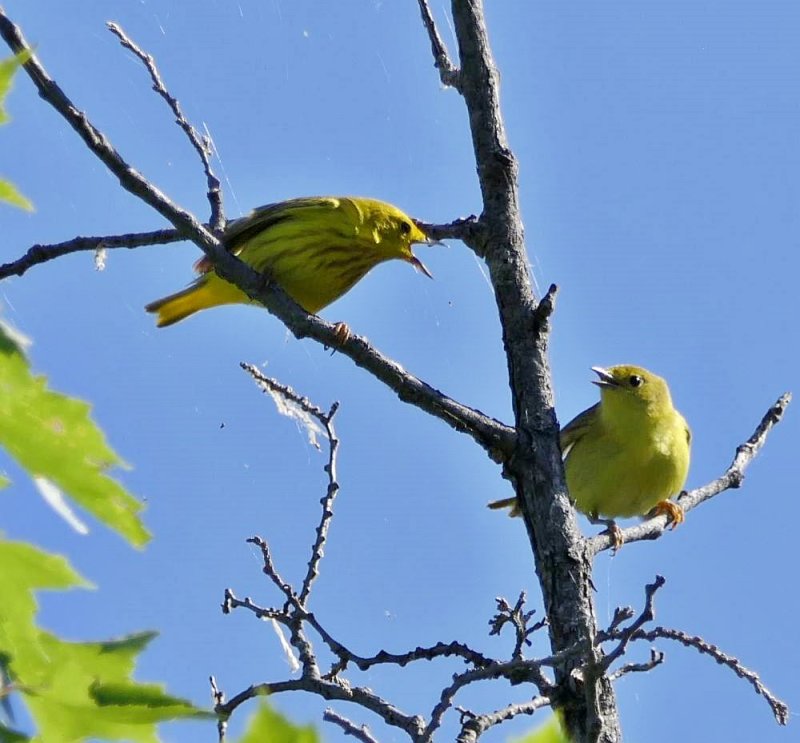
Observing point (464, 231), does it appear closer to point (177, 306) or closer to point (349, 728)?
point (349, 728)

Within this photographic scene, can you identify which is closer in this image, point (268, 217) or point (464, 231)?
point (464, 231)

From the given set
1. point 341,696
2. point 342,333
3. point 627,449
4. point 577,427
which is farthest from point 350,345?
point 577,427

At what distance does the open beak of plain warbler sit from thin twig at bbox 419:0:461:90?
3.57 m

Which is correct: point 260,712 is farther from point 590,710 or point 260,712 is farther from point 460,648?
point 460,648

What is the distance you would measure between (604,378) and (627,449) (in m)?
0.73

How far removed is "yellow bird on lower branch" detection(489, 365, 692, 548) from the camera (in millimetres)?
6516

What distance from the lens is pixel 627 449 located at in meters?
6.61

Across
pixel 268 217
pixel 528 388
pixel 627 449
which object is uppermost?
pixel 268 217

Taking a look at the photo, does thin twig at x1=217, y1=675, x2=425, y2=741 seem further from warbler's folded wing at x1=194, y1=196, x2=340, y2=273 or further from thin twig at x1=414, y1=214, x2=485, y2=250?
warbler's folded wing at x1=194, y1=196, x2=340, y2=273

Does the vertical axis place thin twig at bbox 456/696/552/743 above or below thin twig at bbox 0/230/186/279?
below

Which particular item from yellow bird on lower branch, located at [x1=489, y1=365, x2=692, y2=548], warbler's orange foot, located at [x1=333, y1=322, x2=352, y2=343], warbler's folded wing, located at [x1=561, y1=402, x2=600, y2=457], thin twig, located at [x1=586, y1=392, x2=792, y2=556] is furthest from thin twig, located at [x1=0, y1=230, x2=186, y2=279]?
warbler's folded wing, located at [x1=561, y1=402, x2=600, y2=457]

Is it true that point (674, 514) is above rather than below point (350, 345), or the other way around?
above

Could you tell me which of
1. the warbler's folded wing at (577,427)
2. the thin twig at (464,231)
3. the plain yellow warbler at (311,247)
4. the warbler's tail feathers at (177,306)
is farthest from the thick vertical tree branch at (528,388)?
the warbler's folded wing at (577,427)

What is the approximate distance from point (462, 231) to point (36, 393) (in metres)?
2.81
